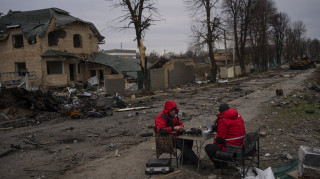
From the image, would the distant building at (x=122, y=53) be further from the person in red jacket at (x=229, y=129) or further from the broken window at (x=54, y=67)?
the person in red jacket at (x=229, y=129)

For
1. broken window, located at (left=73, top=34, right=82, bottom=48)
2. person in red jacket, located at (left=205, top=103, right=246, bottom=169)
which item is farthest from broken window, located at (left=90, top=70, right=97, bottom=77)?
person in red jacket, located at (left=205, top=103, right=246, bottom=169)

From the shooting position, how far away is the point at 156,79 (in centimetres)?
2280

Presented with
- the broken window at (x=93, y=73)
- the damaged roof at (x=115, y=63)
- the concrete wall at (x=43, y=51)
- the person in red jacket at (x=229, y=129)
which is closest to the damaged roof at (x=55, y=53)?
the concrete wall at (x=43, y=51)

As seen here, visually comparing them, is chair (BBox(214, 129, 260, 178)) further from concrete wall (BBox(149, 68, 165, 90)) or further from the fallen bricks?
concrete wall (BBox(149, 68, 165, 90))

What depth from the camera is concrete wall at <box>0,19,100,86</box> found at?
2764cm

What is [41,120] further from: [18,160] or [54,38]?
[54,38]

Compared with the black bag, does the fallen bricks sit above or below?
above

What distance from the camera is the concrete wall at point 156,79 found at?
22.6m

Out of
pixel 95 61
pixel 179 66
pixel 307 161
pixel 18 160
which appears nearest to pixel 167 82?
pixel 179 66

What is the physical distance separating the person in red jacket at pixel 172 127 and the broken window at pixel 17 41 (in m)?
29.7

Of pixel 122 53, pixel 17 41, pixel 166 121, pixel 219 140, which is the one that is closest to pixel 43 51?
pixel 17 41

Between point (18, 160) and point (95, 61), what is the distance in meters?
24.9

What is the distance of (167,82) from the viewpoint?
24359 mm

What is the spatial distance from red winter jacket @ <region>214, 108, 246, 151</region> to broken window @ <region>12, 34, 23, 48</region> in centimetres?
3086
